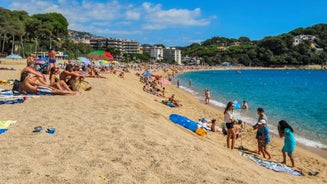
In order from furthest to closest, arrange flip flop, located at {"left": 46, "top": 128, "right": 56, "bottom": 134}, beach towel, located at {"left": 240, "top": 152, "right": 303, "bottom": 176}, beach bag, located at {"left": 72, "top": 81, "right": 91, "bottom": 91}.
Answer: beach bag, located at {"left": 72, "top": 81, "right": 91, "bottom": 91} → beach towel, located at {"left": 240, "top": 152, "right": 303, "bottom": 176} → flip flop, located at {"left": 46, "top": 128, "right": 56, "bottom": 134}

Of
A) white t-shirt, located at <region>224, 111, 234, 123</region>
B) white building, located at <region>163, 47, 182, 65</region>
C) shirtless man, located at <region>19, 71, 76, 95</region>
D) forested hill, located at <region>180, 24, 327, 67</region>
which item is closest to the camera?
white t-shirt, located at <region>224, 111, 234, 123</region>

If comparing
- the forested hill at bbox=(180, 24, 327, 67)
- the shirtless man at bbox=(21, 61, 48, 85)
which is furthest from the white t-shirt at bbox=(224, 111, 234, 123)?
the forested hill at bbox=(180, 24, 327, 67)

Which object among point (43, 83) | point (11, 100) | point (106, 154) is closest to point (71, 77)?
point (43, 83)

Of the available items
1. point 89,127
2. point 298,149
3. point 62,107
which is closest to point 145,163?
point 89,127

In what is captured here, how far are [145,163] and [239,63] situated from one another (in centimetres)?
14010

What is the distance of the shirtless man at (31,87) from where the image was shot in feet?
28.0

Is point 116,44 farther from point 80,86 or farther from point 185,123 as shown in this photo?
point 185,123

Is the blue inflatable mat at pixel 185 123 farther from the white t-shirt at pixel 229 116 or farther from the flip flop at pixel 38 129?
the flip flop at pixel 38 129

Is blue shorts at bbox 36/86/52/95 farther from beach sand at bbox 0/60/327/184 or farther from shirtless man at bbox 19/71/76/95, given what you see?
beach sand at bbox 0/60/327/184

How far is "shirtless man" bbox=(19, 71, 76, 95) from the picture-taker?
852cm

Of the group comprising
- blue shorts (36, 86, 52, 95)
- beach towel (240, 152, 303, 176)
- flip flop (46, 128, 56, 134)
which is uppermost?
blue shorts (36, 86, 52, 95)

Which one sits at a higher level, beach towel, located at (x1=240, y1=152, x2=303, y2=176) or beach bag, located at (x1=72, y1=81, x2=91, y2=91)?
beach bag, located at (x1=72, y1=81, x2=91, y2=91)

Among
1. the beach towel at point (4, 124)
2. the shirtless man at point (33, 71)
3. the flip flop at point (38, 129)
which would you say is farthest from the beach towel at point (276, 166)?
the shirtless man at point (33, 71)

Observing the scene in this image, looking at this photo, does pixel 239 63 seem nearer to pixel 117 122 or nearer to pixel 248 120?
pixel 248 120
